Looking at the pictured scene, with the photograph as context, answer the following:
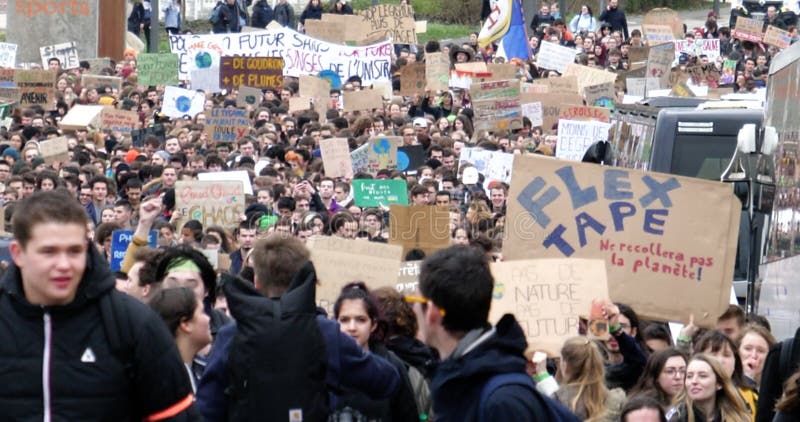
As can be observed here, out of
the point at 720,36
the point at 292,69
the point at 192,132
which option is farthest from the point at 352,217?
the point at 720,36

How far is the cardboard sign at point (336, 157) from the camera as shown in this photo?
17.2 meters

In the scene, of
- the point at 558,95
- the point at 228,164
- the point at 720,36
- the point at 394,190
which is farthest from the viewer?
the point at 720,36

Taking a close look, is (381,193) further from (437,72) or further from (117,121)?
(437,72)

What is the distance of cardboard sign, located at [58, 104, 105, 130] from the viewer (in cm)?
2073

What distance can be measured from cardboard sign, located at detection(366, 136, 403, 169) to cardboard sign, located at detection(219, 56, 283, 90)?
599 cm

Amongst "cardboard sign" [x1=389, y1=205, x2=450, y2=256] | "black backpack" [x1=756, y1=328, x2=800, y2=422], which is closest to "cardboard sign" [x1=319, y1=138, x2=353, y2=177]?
"cardboard sign" [x1=389, y1=205, x2=450, y2=256]

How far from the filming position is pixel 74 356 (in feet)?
13.7

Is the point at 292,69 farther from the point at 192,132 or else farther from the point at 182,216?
the point at 182,216

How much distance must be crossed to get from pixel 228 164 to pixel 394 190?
3.35 m

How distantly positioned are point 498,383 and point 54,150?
45.8 ft

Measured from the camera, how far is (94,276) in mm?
4203

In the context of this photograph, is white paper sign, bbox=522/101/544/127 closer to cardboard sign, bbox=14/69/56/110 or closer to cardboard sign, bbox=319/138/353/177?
cardboard sign, bbox=319/138/353/177

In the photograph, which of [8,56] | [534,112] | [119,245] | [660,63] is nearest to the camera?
[119,245]

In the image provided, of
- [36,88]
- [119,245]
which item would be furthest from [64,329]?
[36,88]
